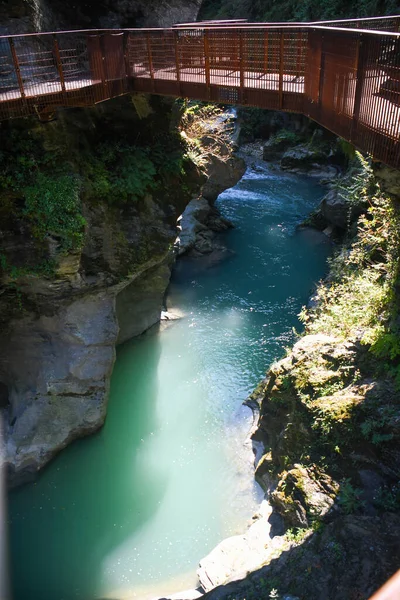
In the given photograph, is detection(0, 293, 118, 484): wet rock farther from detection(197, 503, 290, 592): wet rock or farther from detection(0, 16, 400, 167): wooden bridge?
detection(0, 16, 400, 167): wooden bridge

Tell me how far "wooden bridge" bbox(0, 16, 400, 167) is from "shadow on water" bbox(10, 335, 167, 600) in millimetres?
8902

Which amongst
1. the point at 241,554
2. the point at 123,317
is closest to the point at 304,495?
the point at 241,554

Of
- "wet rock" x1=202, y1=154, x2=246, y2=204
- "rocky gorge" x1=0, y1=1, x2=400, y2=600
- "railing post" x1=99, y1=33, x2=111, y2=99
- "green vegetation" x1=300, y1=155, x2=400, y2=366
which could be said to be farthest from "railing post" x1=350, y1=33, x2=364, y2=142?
"wet rock" x1=202, y1=154, x2=246, y2=204

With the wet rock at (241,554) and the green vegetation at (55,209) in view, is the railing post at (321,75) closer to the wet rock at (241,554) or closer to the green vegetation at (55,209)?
the green vegetation at (55,209)

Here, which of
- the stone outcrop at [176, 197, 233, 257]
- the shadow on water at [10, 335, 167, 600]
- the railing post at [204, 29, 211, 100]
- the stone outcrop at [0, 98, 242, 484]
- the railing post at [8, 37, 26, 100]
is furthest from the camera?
the stone outcrop at [176, 197, 233, 257]

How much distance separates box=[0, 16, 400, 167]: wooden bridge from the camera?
8.14 metres

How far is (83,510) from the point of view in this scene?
1234 cm

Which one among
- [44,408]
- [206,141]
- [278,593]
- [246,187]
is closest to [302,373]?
[278,593]

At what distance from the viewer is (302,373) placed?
11.2 metres

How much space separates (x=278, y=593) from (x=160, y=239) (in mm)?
9670

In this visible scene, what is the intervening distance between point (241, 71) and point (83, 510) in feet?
37.1

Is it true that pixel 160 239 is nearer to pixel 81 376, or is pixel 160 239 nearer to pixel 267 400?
pixel 81 376

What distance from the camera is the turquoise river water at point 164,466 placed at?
438 inches

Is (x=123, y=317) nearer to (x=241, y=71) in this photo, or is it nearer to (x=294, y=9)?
(x=241, y=71)
